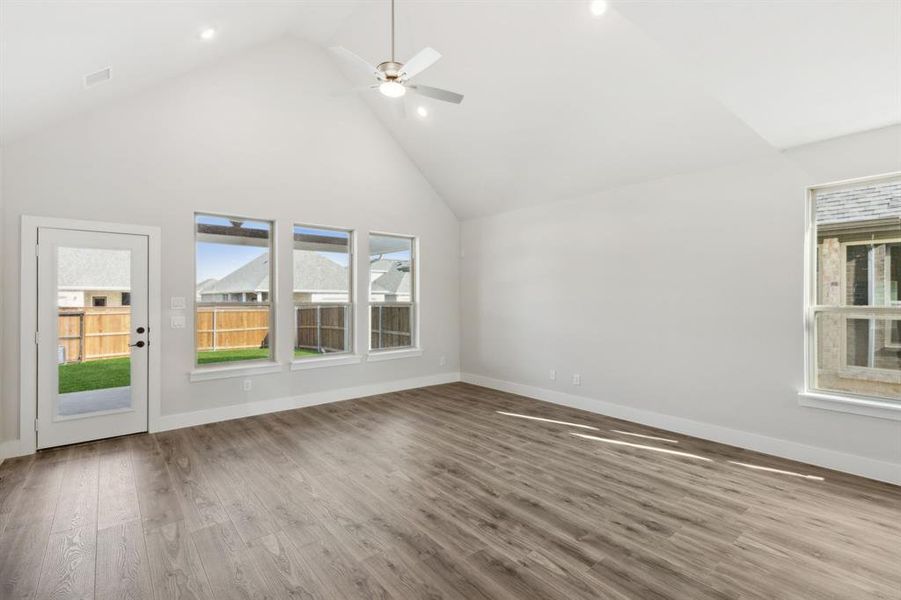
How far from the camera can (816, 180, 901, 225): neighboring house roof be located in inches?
136

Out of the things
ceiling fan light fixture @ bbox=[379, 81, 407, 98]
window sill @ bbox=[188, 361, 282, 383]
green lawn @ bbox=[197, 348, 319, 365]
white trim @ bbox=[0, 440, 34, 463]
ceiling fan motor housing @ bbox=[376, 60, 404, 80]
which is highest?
ceiling fan motor housing @ bbox=[376, 60, 404, 80]

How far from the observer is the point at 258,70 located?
17.2ft

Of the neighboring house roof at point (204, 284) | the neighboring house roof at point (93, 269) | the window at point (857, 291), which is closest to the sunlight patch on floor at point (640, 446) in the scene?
the window at point (857, 291)

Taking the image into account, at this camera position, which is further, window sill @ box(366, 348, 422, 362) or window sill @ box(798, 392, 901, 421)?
window sill @ box(366, 348, 422, 362)

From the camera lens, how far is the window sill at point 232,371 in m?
4.82

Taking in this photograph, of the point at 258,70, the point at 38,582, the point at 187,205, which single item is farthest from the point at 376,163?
the point at 38,582

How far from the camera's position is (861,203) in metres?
3.59

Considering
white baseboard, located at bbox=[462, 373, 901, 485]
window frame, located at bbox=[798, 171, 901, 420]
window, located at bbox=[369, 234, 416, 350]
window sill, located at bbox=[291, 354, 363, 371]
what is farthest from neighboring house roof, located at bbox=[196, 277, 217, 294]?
window frame, located at bbox=[798, 171, 901, 420]

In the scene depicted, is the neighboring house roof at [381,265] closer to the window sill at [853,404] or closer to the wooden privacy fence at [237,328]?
the wooden privacy fence at [237,328]

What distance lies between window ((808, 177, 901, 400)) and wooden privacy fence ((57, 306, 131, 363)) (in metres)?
6.55

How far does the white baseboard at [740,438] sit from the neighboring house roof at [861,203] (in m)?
1.97

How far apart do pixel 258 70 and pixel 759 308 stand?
240 inches

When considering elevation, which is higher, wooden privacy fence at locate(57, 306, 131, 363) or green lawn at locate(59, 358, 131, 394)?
wooden privacy fence at locate(57, 306, 131, 363)

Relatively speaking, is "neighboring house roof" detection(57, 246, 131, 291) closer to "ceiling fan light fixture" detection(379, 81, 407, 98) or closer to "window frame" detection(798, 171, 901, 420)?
"ceiling fan light fixture" detection(379, 81, 407, 98)
